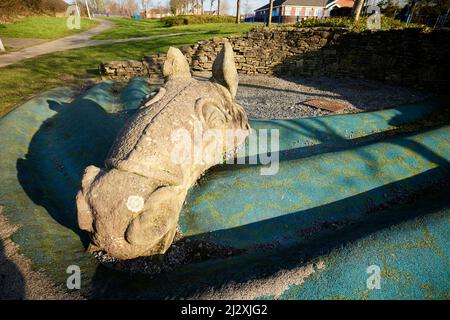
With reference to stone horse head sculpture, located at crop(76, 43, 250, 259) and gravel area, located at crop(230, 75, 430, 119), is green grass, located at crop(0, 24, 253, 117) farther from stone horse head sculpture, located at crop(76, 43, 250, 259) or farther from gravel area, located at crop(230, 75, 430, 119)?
gravel area, located at crop(230, 75, 430, 119)

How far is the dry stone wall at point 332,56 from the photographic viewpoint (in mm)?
8898

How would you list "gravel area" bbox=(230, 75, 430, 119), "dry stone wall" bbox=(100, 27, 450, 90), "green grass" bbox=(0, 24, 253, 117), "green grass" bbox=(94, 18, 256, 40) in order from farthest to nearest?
"green grass" bbox=(94, 18, 256, 40) < "dry stone wall" bbox=(100, 27, 450, 90) < "green grass" bbox=(0, 24, 253, 117) < "gravel area" bbox=(230, 75, 430, 119)

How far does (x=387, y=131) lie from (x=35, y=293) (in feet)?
18.7

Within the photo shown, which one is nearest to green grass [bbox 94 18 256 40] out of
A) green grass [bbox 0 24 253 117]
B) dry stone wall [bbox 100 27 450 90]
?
green grass [bbox 0 24 253 117]

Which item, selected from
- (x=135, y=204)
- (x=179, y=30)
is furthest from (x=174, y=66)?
(x=179, y=30)

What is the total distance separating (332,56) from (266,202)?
10.4 m

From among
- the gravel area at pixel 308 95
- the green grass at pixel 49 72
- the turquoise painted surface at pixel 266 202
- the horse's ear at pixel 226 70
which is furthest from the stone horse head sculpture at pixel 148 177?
the green grass at pixel 49 72

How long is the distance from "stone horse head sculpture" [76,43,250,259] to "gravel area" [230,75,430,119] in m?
3.60

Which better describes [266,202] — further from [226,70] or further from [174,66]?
[174,66]

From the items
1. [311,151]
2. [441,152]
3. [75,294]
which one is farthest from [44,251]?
[441,152]

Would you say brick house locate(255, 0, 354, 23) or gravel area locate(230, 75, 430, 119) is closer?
gravel area locate(230, 75, 430, 119)

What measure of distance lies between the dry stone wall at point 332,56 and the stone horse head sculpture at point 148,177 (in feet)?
28.8

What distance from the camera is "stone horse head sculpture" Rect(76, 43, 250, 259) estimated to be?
1839 millimetres

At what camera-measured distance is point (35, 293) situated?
1702 mm
